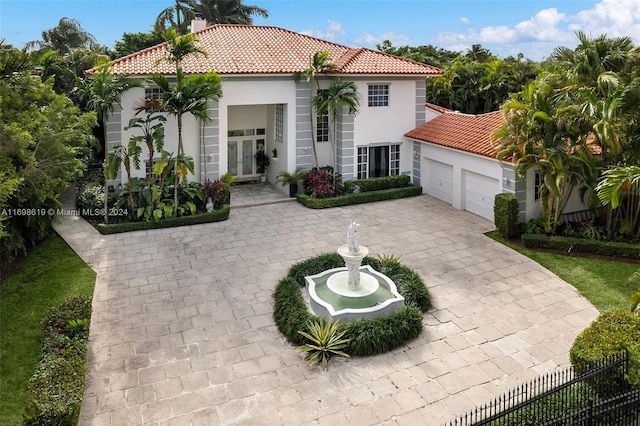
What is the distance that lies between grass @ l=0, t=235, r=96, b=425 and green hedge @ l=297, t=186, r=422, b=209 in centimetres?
1009

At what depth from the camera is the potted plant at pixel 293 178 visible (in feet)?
82.2

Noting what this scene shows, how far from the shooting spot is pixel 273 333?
13.1 meters

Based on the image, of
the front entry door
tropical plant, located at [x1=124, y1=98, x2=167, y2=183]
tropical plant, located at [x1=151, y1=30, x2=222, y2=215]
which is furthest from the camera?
the front entry door

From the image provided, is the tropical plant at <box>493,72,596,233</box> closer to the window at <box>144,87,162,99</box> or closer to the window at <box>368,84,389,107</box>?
the window at <box>368,84,389,107</box>

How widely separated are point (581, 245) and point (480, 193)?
16.9 ft

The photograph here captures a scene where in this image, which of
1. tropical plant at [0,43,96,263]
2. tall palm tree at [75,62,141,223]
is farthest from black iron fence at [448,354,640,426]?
tall palm tree at [75,62,141,223]

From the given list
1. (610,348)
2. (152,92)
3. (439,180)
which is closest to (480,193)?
(439,180)

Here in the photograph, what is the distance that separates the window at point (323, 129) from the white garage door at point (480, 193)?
7.11 metres

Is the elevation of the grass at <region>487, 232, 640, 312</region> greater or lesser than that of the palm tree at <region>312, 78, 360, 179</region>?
lesser

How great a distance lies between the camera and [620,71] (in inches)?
701

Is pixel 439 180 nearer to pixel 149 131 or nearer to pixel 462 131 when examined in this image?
pixel 462 131

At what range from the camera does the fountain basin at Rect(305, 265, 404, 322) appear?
12977 mm

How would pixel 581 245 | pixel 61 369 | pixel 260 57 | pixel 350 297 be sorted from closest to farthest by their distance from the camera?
pixel 61 369 → pixel 350 297 → pixel 581 245 → pixel 260 57

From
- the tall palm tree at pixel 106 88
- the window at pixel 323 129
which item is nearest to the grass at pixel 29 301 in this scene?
the tall palm tree at pixel 106 88
